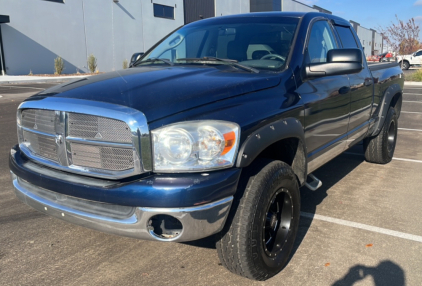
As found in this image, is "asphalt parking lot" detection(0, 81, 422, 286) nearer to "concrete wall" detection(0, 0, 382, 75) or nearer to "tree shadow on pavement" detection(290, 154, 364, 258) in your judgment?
"tree shadow on pavement" detection(290, 154, 364, 258)

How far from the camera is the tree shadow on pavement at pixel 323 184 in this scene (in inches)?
142

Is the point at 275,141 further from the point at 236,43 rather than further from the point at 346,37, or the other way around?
the point at 346,37

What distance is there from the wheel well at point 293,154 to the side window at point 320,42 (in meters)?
0.86

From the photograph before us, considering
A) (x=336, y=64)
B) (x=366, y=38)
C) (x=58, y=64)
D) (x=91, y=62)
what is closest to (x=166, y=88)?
(x=336, y=64)

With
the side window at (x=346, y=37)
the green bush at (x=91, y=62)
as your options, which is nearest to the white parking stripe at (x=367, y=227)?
the side window at (x=346, y=37)

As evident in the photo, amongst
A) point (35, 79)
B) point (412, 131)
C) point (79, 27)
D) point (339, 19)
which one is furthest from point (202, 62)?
point (79, 27)

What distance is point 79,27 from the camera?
25375 mm

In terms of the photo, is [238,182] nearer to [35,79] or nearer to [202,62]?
[202,62]

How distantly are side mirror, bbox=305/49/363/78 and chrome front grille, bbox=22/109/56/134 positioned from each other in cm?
202

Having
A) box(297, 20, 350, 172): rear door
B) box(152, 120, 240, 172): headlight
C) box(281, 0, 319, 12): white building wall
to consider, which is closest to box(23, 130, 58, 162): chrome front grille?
box(152, 120, 240, 172): headlight

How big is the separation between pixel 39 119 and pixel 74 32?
977 inches

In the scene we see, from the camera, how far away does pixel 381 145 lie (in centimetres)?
541

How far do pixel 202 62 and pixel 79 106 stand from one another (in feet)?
4.41

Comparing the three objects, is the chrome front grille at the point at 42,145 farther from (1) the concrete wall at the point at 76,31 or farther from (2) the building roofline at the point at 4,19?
(1) the concrete wall at the point at 76,31
